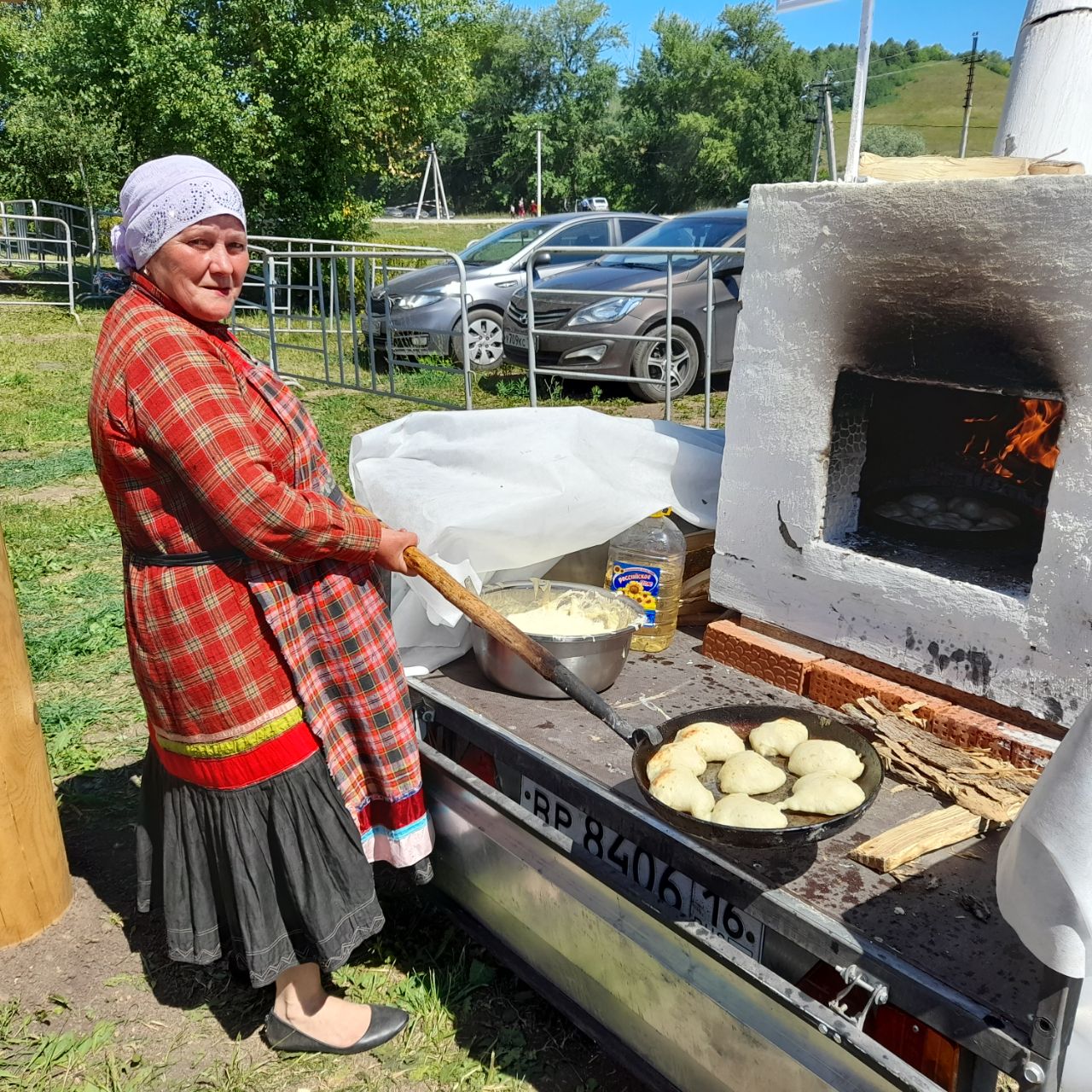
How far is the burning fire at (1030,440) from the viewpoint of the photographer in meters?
2.66

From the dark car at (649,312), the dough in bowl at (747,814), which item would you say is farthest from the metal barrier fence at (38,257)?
the dough in bowl at (747,814)

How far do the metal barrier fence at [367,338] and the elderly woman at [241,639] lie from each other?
5.66 meters

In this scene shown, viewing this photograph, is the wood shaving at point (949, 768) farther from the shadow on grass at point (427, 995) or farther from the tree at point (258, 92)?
the tree at point (258, 92)

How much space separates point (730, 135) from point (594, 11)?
16.9 m

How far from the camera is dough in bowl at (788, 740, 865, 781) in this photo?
217cm

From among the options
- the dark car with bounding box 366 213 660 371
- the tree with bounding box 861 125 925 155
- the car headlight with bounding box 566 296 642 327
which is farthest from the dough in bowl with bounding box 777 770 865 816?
the dark car with bounding box 366 213 660 371

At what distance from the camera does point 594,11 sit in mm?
71375

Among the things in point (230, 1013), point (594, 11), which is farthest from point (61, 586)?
point (594, 11)

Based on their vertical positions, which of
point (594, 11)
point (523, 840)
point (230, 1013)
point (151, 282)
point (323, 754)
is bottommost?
point (230, 1013)

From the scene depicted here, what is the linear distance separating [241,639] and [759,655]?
1582 mm

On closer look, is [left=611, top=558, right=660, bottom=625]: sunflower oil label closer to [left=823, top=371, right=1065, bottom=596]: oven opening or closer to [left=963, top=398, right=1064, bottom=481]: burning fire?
[left=823, top=371, right=1065, bottom=596]: oven opening

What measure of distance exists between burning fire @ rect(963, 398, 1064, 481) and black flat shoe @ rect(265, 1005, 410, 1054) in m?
2.24

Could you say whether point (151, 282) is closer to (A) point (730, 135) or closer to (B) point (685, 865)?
(B) point (685, 865)

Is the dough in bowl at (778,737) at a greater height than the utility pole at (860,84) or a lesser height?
lesser
